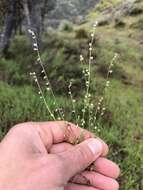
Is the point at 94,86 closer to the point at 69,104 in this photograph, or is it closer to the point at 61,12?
the point at 69,104

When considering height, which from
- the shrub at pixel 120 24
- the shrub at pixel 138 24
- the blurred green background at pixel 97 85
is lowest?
the blurred green background at pixel 97 85

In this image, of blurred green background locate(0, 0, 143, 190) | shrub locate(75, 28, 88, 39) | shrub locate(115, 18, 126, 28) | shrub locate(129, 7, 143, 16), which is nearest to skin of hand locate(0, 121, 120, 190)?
blurred green background locate(0, 0, 143, 190)

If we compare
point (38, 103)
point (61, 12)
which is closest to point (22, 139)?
point (38, 103)

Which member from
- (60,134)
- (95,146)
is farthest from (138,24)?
(95,146)

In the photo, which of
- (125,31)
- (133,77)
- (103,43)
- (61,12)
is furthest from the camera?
(61,12)

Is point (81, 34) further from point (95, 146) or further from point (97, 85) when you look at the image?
point (95, 146)

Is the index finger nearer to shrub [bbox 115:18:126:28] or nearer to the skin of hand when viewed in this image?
the skin of hand

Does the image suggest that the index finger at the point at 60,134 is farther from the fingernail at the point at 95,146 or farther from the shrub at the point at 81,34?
the shrub at the point at 81,34

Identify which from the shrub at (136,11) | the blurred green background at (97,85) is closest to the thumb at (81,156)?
the blurred green background at (97,85)
